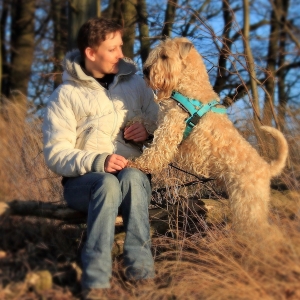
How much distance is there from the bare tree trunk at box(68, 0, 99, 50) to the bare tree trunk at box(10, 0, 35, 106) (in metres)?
4.93

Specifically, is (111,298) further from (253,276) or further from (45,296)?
(253,276)

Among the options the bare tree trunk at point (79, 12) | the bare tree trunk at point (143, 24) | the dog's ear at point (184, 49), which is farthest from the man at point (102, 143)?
the bare tree trunk at point (143, 24)

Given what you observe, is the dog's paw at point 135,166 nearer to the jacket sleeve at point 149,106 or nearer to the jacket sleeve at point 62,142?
the jacket sleeve at point 62,142

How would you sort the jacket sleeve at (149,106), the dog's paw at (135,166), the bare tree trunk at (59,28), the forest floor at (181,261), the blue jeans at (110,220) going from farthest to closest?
the bare tree trunk at (59,28), the jacket sleeve at (149,106), the dog's paw at (135,166), the blue jeans at (110,220), the forest floor at (181,261)

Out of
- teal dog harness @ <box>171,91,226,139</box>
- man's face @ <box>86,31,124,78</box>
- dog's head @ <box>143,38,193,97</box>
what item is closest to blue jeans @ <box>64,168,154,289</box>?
teal dog harness @ <box>171,91,226,139</box>

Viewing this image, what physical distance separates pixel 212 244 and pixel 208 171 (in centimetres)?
55

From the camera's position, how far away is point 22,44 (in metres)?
12.2

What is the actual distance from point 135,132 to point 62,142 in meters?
0.53

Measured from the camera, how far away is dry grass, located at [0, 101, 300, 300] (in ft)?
9.06

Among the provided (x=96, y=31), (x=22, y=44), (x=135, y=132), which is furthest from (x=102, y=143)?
(x=22, y=44)

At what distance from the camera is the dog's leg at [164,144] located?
11.4 ft

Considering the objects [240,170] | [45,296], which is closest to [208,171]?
[240,170]

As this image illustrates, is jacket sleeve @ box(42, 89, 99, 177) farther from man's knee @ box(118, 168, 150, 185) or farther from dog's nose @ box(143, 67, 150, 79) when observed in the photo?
dog's nose @ box(143, 67, 150, 79)

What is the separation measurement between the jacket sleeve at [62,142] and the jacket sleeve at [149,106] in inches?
23.2
